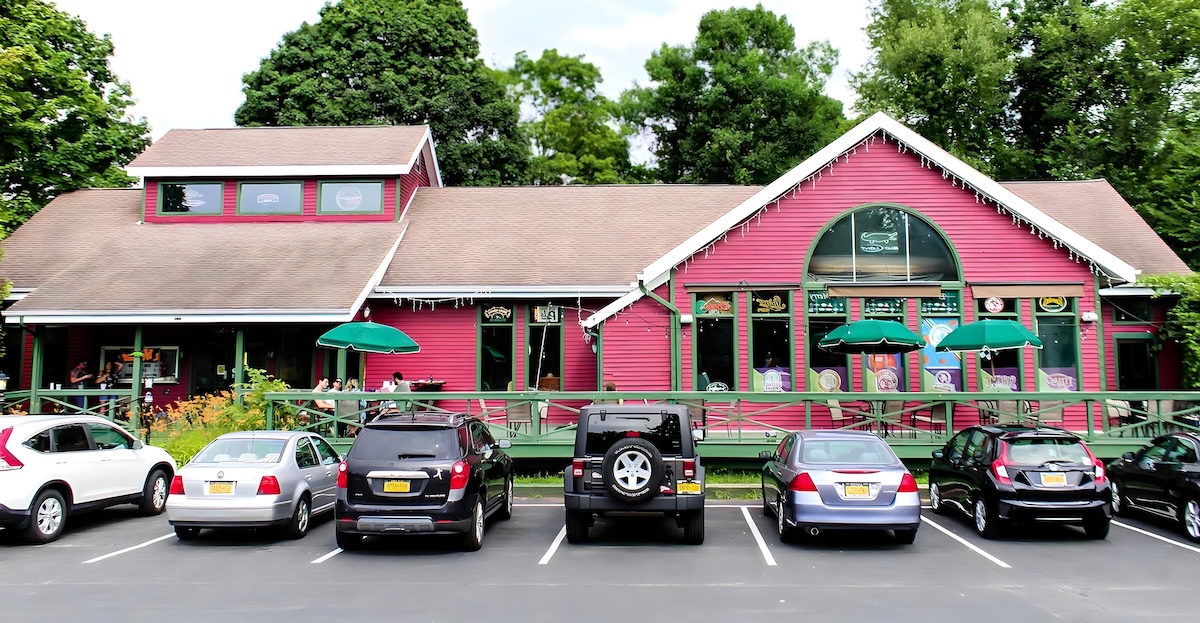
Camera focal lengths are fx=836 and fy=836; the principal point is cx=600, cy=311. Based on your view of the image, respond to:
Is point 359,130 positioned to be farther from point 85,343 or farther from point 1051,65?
point 1051,65

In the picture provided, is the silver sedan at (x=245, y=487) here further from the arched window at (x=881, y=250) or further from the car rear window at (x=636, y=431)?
the arched window at (x=881, y=250)

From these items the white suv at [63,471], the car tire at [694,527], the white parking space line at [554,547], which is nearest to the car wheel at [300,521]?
the white suv at [63,471]

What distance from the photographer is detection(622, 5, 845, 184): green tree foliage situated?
1484 inches

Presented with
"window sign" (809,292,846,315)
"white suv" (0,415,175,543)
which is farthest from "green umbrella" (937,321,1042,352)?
"white suv" (0,415,175,543)

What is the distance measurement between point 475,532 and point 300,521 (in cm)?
273

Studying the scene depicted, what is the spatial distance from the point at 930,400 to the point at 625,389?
6.37 m

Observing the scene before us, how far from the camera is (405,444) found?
10.4 metres

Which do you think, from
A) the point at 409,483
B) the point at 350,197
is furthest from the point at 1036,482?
the point at 350,197

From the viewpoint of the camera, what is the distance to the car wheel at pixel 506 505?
508 inches

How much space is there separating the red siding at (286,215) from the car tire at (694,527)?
15707 millimetres

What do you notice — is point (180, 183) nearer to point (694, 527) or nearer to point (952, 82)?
point (694, 527)

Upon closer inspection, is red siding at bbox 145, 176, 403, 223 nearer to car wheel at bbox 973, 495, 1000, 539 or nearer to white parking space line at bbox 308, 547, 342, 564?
white parking space line at bbox 308, 547, 342, 564

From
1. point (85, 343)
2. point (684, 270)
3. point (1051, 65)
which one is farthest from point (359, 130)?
point (1051, 65)

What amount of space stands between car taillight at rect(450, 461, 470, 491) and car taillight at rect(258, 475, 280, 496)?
253 centimetres
